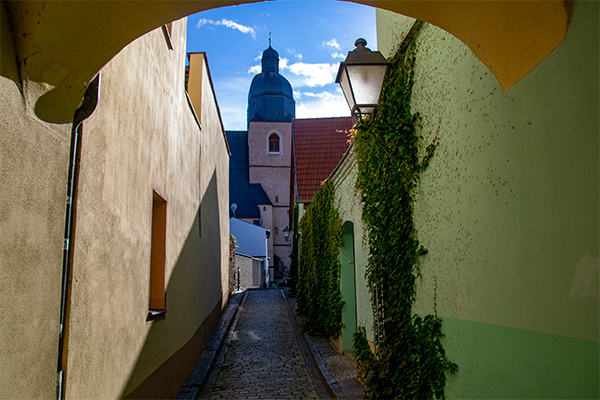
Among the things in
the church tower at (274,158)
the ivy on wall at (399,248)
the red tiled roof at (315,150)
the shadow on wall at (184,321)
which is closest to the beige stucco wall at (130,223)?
the shadow on wall at (184,321)

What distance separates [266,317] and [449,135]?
11.7 meters

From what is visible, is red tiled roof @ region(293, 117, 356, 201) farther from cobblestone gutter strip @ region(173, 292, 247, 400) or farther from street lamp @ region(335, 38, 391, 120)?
street lamp @ region(335, 38, 391, 120)

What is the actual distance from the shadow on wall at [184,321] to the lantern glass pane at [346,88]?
10.4ft

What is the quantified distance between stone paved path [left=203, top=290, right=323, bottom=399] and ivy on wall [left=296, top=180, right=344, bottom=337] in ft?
2.49

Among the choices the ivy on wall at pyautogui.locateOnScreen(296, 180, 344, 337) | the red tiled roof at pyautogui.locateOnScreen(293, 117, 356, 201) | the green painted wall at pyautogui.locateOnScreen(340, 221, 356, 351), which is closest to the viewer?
the green painted wall at pyautogui.locateOnScreen(340, 221, 356, 351)

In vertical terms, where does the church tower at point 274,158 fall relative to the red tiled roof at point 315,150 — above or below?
above

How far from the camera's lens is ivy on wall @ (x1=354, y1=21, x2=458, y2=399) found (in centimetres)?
386

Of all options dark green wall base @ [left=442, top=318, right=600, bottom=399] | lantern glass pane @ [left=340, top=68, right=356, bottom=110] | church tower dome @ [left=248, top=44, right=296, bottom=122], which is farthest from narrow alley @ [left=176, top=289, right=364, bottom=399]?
church tower dome @ [left=248, top=44, right=296, bottom=122]

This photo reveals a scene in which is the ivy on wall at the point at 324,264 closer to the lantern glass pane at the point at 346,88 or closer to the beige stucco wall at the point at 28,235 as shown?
the lantern glass pane at the point at 346,88

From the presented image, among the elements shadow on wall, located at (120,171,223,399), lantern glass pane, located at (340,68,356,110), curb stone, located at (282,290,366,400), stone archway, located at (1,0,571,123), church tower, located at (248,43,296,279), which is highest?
church tower, located at (248,43,296,279)

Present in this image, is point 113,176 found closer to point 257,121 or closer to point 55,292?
point 55,292

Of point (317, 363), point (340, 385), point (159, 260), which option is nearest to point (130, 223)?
point (159, 260)

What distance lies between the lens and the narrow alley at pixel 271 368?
6543 mm

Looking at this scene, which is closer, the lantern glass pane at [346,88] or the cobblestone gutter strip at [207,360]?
the lantern glass pane at [346,88]
